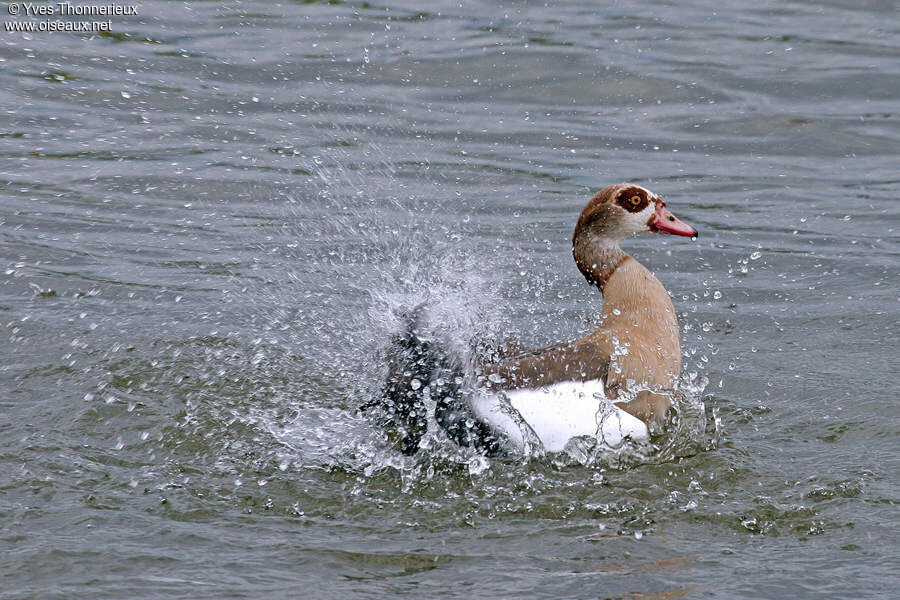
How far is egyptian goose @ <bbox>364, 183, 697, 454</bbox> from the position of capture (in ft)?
19.1

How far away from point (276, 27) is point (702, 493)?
9270mm

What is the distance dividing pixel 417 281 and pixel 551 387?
1.68m

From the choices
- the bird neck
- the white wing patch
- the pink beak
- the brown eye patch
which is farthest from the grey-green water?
the brown eye patch

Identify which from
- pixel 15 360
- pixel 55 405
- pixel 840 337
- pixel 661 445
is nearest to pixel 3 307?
pixel 15 360

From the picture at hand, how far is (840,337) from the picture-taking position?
7.32 meters

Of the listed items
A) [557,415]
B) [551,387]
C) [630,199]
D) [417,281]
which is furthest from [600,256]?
[417,281]

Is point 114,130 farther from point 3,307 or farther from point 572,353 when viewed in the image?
point 572,353

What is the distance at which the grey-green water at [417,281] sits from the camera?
479cm

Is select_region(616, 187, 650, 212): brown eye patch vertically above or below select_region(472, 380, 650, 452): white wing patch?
above

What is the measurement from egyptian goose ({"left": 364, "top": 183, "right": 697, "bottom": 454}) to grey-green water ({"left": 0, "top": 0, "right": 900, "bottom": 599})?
0.62 ft

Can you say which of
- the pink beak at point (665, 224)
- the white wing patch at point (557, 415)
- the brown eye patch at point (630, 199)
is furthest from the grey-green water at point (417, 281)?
the brown eye patch at point (630, 199)
